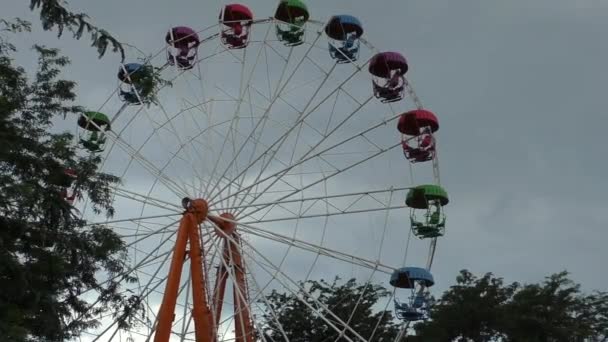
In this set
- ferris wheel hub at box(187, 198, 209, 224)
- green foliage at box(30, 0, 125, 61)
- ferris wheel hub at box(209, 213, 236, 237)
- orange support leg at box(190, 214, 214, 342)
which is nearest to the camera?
green foliage at box(30, 0, 125, 61)

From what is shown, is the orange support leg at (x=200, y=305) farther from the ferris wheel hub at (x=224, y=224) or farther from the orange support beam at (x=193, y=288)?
the ferris wheel hub at (x=224, y=224)

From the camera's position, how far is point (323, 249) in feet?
58.7

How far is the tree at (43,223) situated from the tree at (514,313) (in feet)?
72.8

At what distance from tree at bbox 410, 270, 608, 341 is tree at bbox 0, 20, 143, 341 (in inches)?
873

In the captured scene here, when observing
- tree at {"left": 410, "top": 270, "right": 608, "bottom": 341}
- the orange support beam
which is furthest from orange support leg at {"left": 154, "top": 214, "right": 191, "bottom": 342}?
tree at {"left": 410, "top": 270, "right": 608, "bottom": 341}

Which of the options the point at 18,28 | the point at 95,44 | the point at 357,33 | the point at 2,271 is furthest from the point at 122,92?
the point at 95,44

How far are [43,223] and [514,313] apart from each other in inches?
983

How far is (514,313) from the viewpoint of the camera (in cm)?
3142

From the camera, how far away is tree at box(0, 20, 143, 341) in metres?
9.41

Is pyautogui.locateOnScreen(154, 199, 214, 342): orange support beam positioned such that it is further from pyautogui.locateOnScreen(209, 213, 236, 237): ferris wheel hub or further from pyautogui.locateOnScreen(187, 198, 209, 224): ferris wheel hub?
pyautogui.locateOnScreen(209, 213, 236, 237): ferris wheel hub

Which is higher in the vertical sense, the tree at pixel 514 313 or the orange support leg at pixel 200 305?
the tree at pixel 514 313

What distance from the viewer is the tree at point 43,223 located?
9406 mm

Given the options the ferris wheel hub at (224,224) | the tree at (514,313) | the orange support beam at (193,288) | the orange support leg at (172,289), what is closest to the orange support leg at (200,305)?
the orange support beam at (193,288)

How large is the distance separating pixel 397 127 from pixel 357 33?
2911mm
